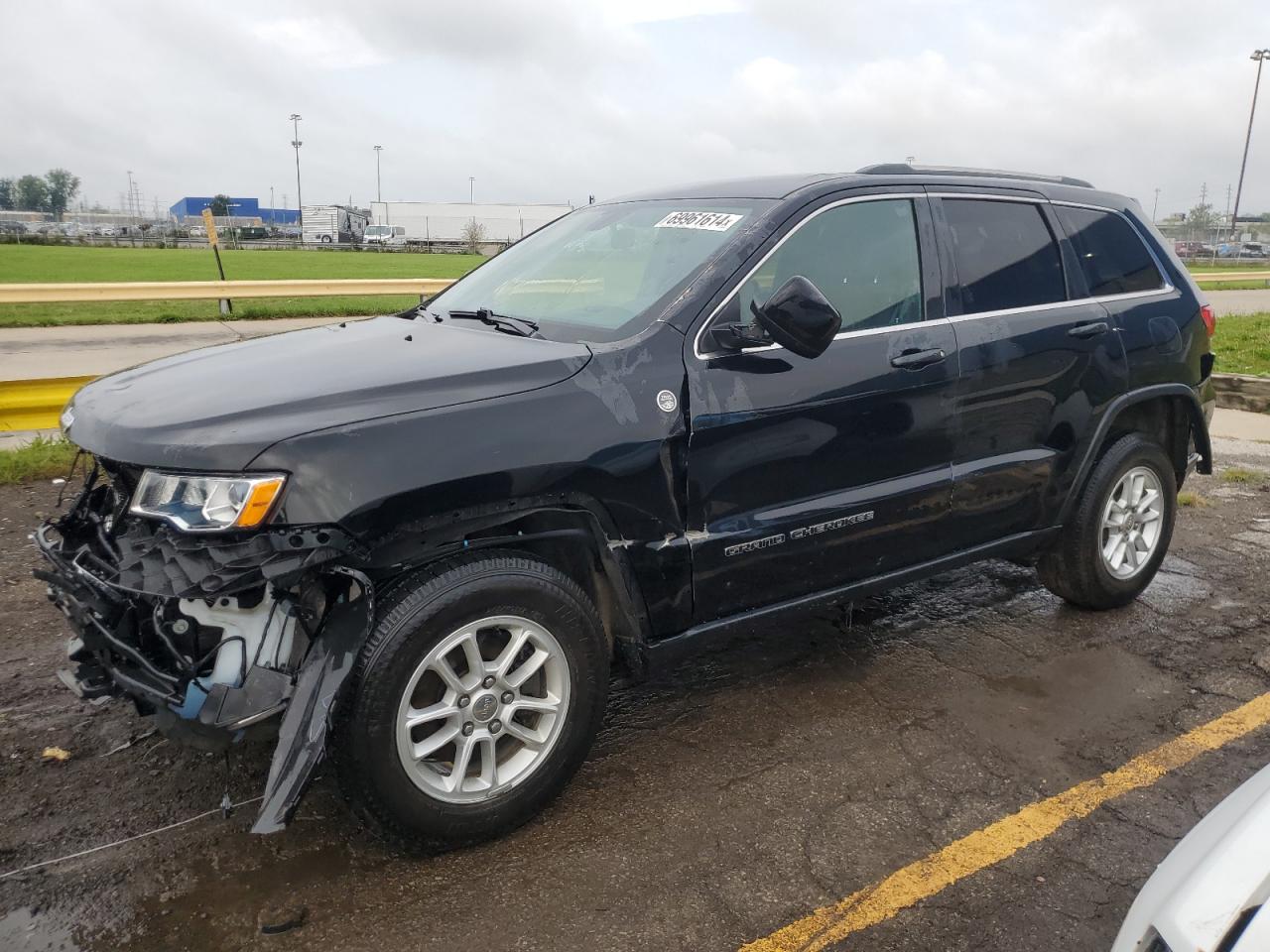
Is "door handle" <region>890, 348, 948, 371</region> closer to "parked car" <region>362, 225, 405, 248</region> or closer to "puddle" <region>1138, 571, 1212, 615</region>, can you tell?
"puddle" <region>1138, 571, 1212, 615</region>

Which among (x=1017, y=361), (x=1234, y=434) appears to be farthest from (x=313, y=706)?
(x=1234, y=434)

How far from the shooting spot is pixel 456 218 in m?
Answer: 68.3

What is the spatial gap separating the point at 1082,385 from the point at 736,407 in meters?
1.85

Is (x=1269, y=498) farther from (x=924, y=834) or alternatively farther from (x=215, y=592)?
(x=215, y=592)

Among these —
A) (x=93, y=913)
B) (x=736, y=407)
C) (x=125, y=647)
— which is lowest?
(x=93, y=913)

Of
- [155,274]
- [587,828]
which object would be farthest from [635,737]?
[155,274]

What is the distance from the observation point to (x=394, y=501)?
2465 mm

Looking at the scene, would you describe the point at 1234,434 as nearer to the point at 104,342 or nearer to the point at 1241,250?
the point at 104,342

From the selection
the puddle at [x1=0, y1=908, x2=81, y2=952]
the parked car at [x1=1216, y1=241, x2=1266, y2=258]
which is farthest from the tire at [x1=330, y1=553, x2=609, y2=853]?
the parked car at [x1=1216, y1=241, x2=1266, y2=258]

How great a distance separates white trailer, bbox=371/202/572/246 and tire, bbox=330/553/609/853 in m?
66.8

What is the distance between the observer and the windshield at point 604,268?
3150mm

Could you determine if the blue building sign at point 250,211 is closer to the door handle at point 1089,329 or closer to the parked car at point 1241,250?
the parked car at point 1241,250

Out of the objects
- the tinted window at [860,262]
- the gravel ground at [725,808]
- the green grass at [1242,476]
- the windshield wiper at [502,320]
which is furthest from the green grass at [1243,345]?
the windshield wiper at [502,320]

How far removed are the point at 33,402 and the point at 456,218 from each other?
64.5 m
